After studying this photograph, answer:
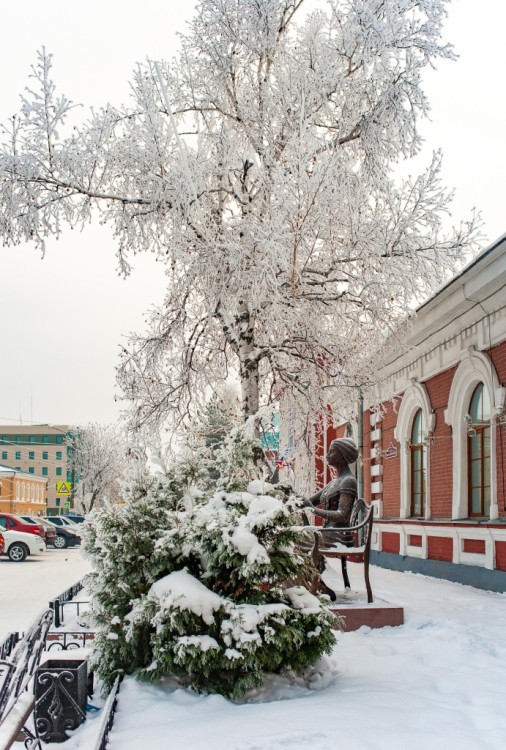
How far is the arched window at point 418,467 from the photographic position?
1616 cm

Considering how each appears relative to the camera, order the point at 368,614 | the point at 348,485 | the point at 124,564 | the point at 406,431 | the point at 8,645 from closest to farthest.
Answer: the point at 124,564, the point at 8,645, the point at 368,614, the point at 348,485, the point at 406,431

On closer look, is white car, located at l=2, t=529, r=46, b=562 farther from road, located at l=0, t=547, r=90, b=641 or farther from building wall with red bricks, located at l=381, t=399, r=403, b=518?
building wall with red bricks, located at l=381, t=399, r=403, b=518

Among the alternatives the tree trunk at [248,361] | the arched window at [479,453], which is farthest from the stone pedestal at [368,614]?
the arched window at [479,453]

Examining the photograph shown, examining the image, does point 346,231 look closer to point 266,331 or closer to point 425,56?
point 266,331

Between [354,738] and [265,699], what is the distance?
109 cm

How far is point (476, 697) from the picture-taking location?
4906mm

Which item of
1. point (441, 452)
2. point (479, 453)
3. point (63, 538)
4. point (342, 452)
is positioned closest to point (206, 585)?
point (342, 452)

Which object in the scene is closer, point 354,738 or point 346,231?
point 354,738

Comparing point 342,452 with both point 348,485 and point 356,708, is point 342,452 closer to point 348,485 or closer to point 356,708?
point 348,485

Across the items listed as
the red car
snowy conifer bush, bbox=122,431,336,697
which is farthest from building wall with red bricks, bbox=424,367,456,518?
the red car

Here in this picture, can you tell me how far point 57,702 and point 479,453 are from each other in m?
9.34

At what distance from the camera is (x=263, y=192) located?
38.3 feet

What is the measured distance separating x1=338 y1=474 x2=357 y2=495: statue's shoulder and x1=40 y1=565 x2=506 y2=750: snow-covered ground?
2.12 meters

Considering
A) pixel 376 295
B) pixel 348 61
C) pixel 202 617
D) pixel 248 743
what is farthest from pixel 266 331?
pixel 248 743
